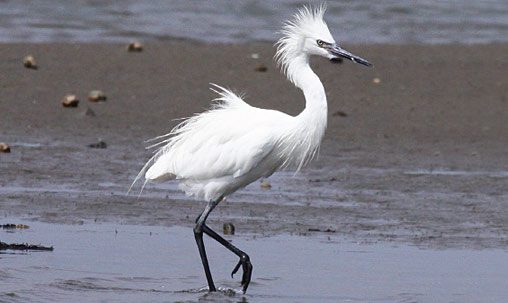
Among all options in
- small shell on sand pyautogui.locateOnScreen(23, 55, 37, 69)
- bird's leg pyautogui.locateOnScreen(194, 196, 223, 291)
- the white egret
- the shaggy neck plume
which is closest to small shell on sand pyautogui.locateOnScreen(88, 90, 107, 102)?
small shell on sand pyautogui.locateOnScreen(23, 55, 37, 69)

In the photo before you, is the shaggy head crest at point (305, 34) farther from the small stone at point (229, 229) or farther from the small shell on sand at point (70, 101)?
the small shell on sand at point (70, 101)

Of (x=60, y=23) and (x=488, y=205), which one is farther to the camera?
(x=60, y=23)

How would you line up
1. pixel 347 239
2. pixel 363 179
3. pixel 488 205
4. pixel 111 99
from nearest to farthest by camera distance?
1. pixel 347 239
2. pixel 488 205
3. pixel 363 179
4. pixel 111 99

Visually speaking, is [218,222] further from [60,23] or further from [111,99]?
[60,23]

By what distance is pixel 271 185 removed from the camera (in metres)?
→ 11.4

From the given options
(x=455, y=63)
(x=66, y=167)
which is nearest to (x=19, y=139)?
(x=66, y=167)

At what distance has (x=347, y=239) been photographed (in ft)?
31.0

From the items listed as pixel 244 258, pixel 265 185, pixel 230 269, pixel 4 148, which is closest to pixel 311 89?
pixel 244 258

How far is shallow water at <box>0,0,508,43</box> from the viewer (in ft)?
63.9

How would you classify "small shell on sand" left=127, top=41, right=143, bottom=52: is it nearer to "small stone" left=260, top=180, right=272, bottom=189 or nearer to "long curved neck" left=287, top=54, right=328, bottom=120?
"small stone" left=260, top=180, right=272, bottom=189

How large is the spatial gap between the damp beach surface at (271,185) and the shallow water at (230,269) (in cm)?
2

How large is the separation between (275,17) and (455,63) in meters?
5.21

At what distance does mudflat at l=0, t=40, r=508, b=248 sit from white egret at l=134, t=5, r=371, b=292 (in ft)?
3.00

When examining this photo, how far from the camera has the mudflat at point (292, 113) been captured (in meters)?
10.1
